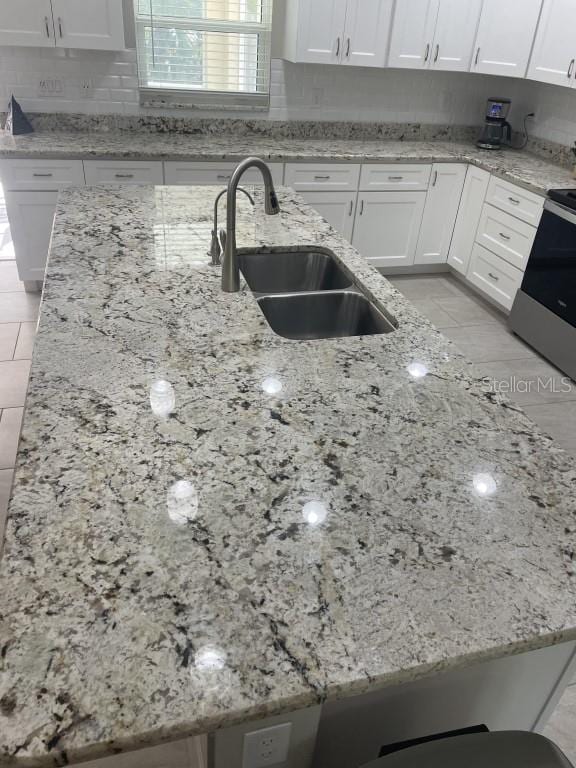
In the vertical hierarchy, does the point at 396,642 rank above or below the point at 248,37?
below

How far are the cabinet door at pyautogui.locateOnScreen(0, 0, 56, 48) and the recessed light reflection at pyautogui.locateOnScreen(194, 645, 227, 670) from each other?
375 centimetres

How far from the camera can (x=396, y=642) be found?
79 cm

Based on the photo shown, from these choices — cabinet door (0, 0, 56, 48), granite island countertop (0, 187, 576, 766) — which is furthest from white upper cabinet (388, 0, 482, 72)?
granite island countertop (0, 187, 576, 766)

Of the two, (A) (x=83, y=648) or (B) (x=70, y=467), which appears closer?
(A) (x=83, y=648)

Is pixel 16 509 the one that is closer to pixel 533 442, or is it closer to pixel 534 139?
pixel 533 442

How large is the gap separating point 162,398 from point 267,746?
67cm

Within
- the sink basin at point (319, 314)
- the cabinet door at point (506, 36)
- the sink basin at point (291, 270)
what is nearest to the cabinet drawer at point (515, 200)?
the cabinet door at point (506, 36)

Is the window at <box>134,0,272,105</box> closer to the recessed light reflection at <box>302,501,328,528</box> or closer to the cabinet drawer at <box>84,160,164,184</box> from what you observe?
the cabinet drawer at <box>84,160,164,184</box>

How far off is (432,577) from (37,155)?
3465mm

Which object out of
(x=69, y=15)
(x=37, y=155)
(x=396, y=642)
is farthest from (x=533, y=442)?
(x=69, y=15)

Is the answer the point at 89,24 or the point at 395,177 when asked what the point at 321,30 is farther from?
the point at 89,24

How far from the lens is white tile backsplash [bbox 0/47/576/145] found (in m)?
3.80

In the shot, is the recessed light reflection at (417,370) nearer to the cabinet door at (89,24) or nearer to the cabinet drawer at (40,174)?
the cabinet drawer at (40,174)

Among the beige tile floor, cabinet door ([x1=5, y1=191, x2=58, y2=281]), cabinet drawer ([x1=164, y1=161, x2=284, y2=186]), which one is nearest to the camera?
the beige tile floor
